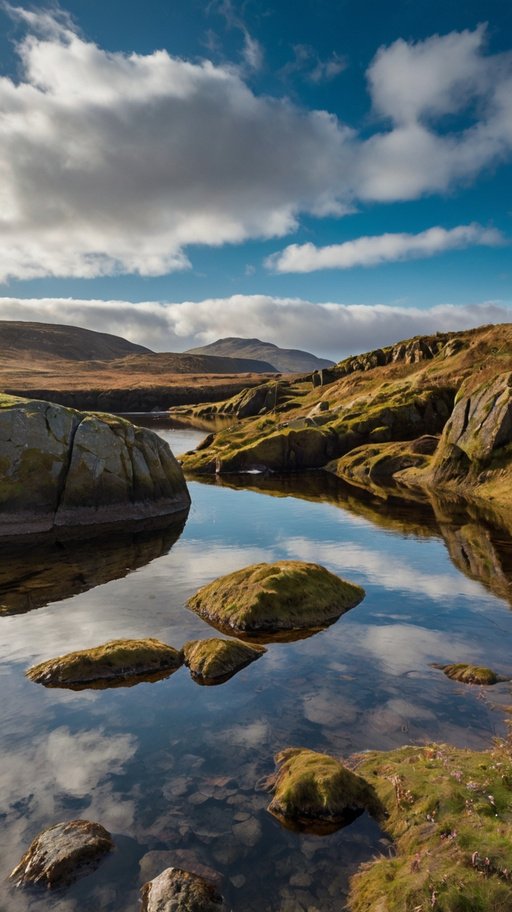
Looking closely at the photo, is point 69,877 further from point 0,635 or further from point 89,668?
point 0,635

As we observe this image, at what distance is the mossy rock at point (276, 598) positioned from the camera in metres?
16.8

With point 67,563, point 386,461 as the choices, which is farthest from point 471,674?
point 386,461

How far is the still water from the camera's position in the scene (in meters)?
7.93

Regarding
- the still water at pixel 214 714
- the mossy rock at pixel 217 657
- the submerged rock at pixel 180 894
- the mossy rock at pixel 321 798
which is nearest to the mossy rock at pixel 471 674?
the still water at pixel 214 714

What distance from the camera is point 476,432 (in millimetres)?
38750

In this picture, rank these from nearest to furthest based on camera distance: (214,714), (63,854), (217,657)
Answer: (63,854)
(214,714)
(217,657)

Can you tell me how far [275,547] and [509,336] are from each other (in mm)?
51620

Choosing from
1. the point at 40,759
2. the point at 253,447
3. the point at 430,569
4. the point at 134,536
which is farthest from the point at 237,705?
the point at 253,447

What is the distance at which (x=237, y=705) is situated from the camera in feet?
40.4

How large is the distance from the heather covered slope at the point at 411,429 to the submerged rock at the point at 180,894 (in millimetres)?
31592

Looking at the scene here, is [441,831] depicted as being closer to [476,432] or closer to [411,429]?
[476,432]

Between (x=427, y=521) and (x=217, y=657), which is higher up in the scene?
(x=427, y=521)

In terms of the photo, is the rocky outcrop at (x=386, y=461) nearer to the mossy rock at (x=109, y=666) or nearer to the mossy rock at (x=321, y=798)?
the mossy rock at (x=109, y=666)

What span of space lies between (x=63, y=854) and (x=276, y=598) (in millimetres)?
10089
